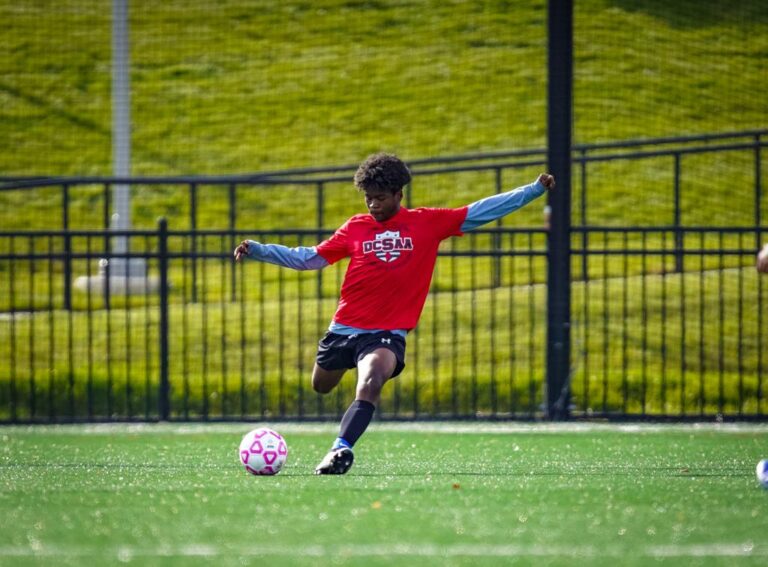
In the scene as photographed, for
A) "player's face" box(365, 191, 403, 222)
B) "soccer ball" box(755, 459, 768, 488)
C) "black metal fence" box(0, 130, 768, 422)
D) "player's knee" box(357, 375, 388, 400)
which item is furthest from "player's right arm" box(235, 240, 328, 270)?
"soccer ball" box(755, 459, 768, 488)

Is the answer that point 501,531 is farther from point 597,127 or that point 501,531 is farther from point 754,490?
point 597,127

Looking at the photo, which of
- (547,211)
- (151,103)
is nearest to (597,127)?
(151,103)

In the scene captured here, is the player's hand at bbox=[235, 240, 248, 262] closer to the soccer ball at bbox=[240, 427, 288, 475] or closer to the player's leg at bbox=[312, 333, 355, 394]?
the player's leg at bbox=[312, 333, 355, 394]

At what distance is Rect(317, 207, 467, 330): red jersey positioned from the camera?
7.67 m

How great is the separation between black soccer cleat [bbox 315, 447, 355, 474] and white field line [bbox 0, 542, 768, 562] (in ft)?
6.55

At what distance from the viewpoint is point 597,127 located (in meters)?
23.9

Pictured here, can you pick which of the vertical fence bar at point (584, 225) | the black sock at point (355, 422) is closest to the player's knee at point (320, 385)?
the black sock at point (355, 422)

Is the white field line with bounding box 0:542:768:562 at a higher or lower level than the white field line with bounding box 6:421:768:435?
higher

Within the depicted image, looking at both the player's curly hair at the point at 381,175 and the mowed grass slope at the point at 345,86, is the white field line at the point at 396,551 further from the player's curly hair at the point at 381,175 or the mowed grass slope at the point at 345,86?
the mowed grass slope at the point at 345,86

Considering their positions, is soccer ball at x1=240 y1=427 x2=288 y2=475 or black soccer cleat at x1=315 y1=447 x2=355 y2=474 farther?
soccer ball at x1=240 y1=427 x2=288 y2=475

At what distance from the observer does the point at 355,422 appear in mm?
7141

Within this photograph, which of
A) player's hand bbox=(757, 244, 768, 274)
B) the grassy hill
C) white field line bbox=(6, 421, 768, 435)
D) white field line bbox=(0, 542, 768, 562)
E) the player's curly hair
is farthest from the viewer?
the grassy hill

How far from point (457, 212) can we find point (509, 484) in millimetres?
1739

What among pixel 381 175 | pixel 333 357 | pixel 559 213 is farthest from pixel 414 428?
pixel 381 175
